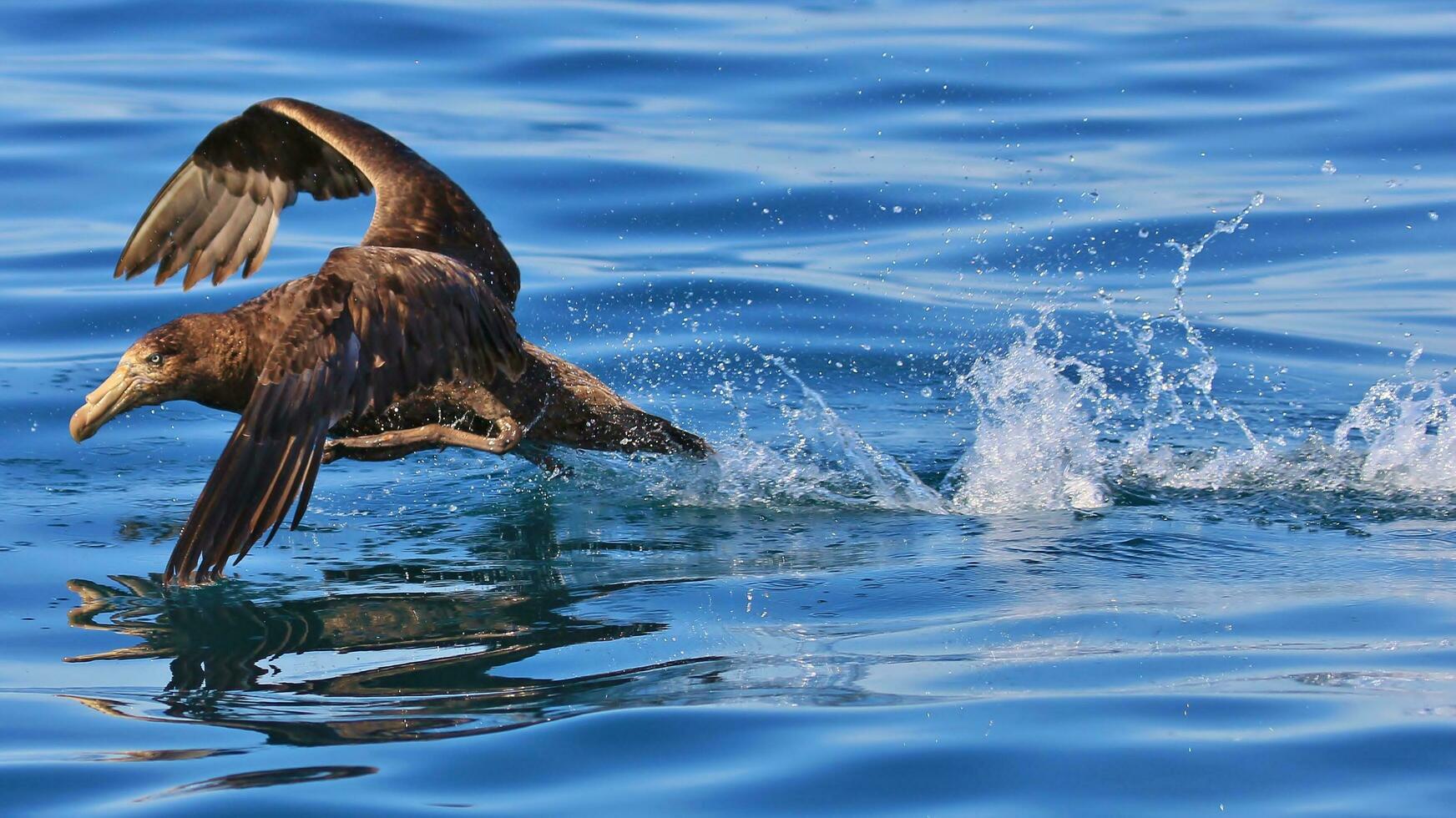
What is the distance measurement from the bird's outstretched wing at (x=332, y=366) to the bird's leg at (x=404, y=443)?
0.43m

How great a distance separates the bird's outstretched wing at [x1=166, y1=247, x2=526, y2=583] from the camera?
544 cm

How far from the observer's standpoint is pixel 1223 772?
428 cm

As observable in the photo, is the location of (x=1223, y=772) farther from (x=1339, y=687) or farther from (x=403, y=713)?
(x=403, y=713)

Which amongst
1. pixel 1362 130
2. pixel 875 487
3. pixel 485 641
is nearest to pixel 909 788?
pixel 485 641

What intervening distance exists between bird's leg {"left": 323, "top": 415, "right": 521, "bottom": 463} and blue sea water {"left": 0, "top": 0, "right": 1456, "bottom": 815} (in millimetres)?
270

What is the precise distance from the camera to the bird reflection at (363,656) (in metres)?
4.77

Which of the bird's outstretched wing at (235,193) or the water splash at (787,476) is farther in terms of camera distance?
the bird's outstretched wing at (235,193)

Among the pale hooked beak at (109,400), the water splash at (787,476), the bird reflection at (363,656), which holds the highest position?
the pale hooked beak at (109,400)

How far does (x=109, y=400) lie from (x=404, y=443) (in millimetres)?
958

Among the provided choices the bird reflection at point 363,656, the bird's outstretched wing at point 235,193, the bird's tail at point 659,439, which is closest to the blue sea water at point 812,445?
the bird reflection at point 363,656

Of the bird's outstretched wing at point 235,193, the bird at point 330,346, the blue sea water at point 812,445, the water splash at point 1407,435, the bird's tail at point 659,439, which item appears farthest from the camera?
the bird's outstretched wing at point 235,193

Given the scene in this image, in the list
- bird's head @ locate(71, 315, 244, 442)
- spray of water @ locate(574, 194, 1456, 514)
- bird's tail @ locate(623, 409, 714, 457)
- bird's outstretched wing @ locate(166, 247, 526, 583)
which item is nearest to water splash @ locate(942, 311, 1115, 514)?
spray of water @ locate(574, 194, 1456, 514)

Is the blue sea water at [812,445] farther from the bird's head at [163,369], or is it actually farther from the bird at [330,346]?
the bird's head at [163,369]

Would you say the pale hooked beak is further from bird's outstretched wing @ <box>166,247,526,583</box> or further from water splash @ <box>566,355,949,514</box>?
water splash @ <box>566,355,949,514</box>
